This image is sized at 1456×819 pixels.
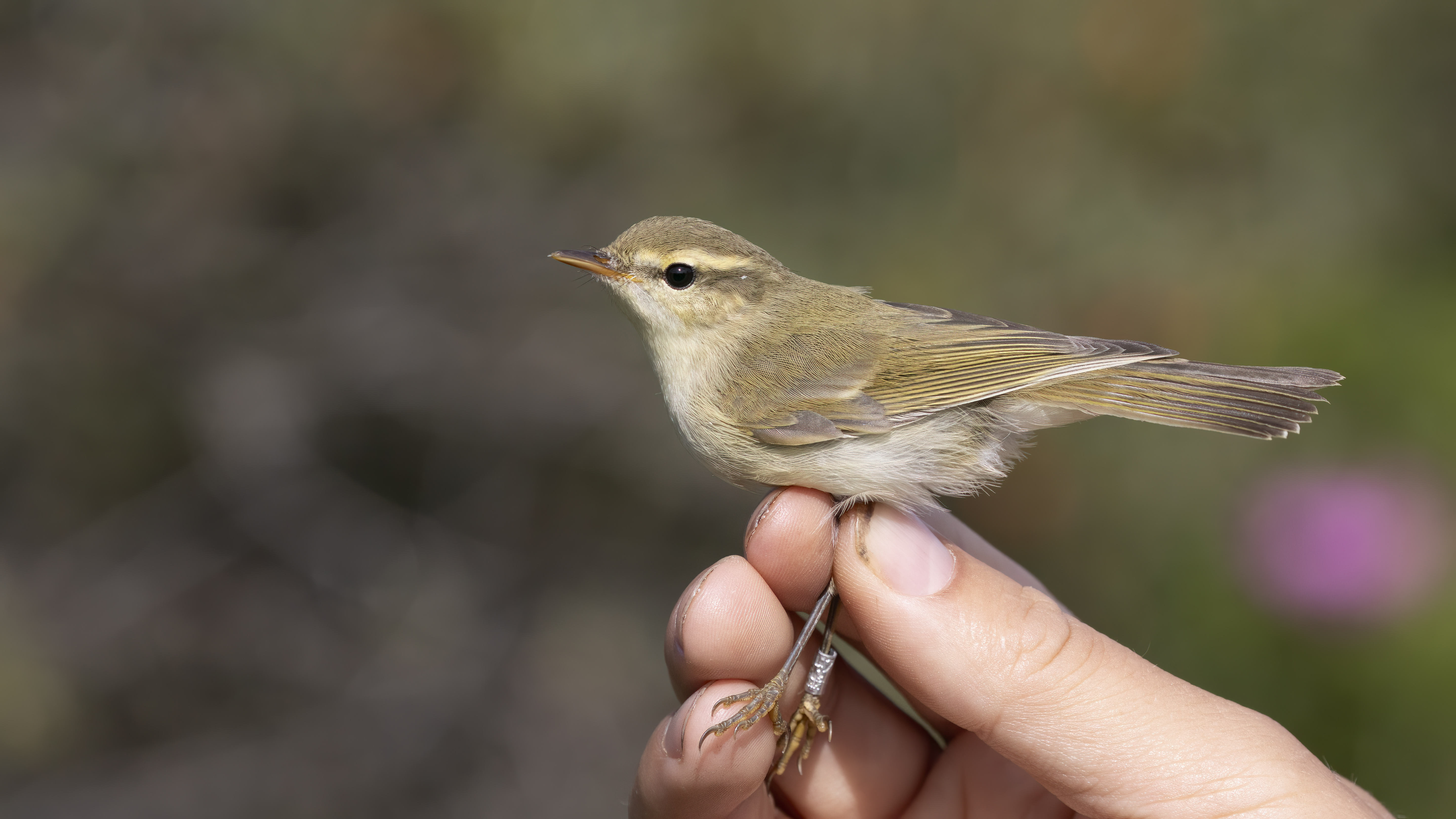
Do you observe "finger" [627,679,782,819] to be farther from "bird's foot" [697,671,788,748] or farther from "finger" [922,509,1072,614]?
"finger" [922,509,1072,614]

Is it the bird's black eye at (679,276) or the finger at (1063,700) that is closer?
the finger at (1063,700)

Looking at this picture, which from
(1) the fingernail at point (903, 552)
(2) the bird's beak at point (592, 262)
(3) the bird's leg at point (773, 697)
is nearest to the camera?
(1) the fingernail at point (903, 552)

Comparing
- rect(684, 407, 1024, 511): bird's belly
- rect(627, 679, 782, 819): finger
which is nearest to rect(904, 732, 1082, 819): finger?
rect(627, 679, 782, 819): finger

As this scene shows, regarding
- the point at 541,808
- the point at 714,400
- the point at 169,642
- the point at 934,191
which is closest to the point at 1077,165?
the point at 934,191

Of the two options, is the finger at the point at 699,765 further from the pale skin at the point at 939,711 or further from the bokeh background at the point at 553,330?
the bokeh background at the point at 553,330

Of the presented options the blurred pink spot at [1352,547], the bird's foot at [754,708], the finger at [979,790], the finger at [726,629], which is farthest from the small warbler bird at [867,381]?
the blurred pink spot at [1352,547]
